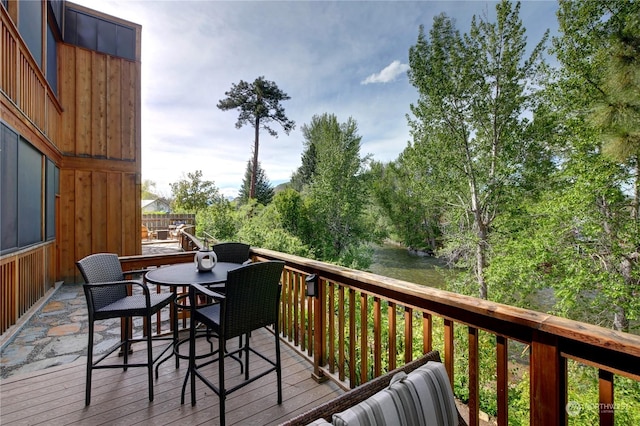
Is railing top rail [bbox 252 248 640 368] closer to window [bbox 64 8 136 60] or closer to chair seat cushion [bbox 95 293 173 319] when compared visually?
chair seat cushion [bbox 95 293 173 319]

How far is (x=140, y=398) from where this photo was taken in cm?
210

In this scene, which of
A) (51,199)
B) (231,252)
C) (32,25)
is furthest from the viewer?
(51,199)

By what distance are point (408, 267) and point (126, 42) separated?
14.2m

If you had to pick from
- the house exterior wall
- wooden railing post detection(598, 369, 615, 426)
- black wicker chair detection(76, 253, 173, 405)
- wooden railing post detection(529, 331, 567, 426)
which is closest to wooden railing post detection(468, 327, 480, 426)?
wooden railing post detection(529, 331, 567, 426)

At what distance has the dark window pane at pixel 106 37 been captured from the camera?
628cm

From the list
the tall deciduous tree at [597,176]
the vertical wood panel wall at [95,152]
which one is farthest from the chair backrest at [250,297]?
the tall deciduous tree at [597,176]

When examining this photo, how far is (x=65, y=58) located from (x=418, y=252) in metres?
18.7

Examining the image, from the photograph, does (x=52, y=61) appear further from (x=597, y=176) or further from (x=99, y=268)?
(x=597, y=176)

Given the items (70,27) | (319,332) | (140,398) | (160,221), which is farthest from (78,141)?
(160,221)

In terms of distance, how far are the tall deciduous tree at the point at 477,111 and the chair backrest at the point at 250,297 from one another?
835 cm

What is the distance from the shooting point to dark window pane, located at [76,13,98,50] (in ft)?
19.8

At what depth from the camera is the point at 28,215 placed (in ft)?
13.1

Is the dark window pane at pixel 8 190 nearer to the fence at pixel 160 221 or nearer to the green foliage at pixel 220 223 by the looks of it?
the green foliage at pixel 220 223

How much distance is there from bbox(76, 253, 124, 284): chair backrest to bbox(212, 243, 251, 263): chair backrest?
946 millimetres
